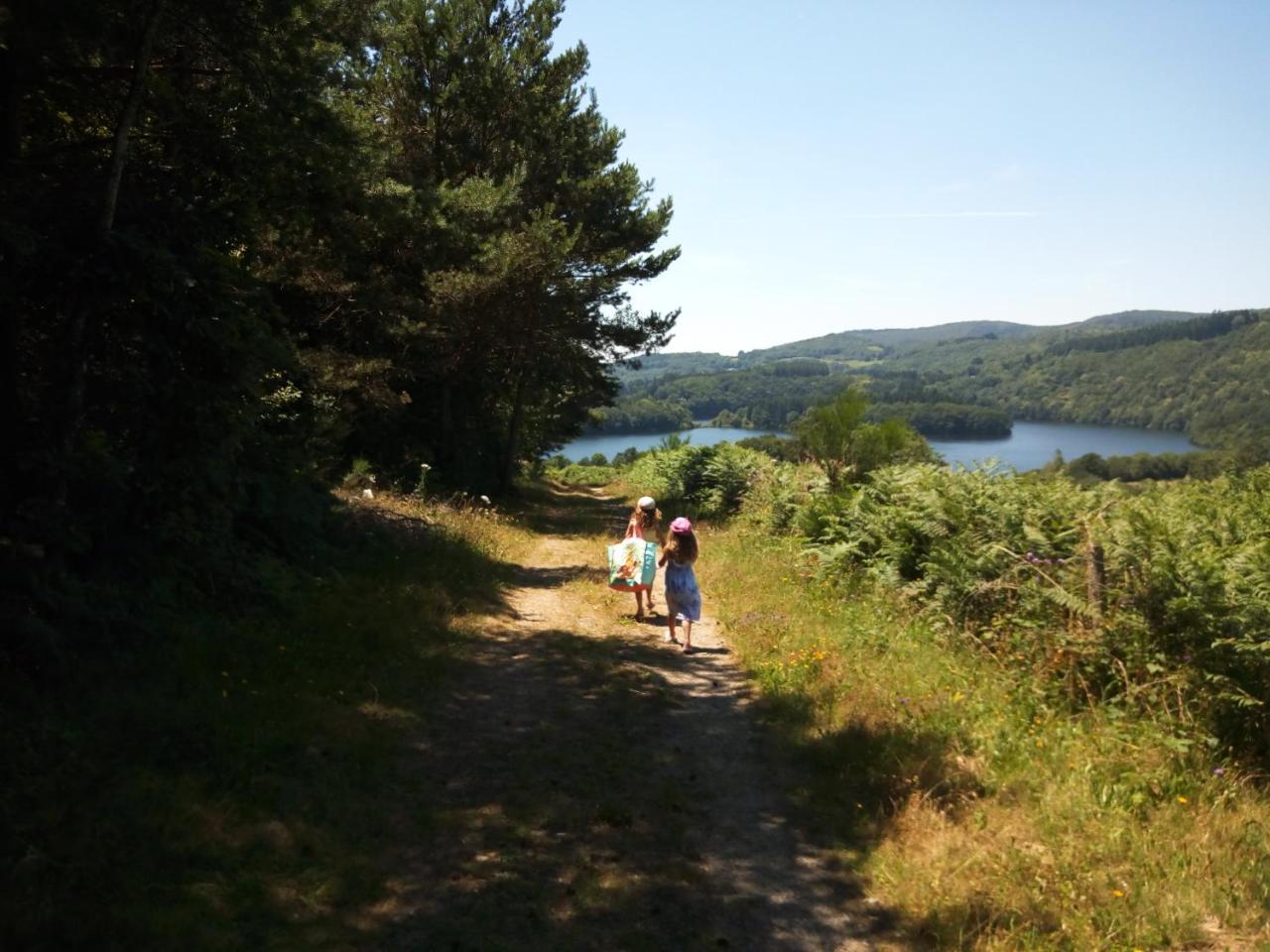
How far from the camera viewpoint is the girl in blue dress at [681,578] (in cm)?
991

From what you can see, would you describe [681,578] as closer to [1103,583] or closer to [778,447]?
[1103,583]

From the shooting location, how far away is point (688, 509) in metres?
23.7

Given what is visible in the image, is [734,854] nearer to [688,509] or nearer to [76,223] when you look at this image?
[76,223]

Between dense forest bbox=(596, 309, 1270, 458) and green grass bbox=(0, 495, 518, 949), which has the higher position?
dense forest bbox=(596, 309, 1270, 458)

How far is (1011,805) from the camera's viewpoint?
17.4 feet

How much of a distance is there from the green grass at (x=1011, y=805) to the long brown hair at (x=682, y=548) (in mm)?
1869

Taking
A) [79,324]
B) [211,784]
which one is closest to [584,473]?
[79,324]

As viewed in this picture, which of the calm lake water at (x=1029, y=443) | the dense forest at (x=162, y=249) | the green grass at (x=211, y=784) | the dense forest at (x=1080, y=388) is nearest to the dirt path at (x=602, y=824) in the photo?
the green grass at (x=211, y=784)

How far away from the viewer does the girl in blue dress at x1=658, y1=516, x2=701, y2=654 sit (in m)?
9.91

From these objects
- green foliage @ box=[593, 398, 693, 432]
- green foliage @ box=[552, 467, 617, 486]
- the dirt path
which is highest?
green foliage @ box=[593, 398, 693, 432]

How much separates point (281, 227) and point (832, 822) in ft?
24.9

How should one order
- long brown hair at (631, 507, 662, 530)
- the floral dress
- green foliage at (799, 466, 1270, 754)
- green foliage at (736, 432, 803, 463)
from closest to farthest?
green foliage at (799, 466, 1270, 754)
the floral dress
long brown hair at (631, 507, 662, 530)
green foliage at (736, 432, 803, 463)

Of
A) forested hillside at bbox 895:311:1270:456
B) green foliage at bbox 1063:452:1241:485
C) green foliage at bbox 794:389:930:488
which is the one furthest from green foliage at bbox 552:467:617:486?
green foliage at bbox 794:389:930:488

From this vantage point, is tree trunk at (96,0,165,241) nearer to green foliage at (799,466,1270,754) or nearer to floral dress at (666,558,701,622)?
floral dress at (666,558,701,622)
